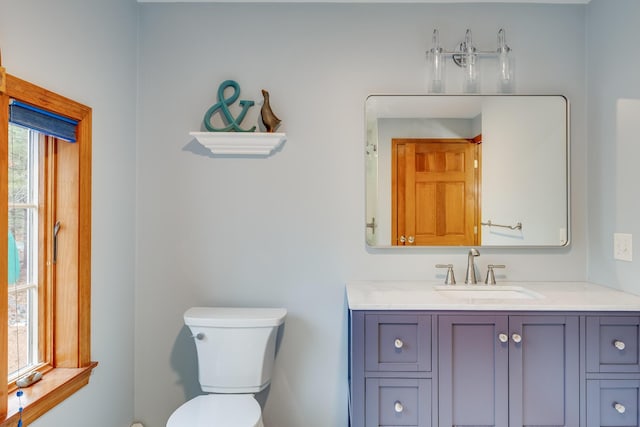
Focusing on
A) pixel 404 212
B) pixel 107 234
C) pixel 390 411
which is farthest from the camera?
pixel 404 212

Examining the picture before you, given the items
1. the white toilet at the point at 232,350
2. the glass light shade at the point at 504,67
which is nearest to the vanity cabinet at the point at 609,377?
the glass light shade at the point at 504,67

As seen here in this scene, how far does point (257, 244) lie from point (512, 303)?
4.07 ft

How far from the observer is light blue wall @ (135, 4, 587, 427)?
216 cm

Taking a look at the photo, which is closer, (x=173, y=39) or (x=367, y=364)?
(x=367, y=364)

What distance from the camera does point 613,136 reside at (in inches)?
77.3

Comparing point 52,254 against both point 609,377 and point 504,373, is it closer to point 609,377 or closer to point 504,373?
point 504,373

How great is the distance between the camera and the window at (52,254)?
151 centimetres

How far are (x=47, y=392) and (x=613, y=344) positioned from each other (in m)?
2.16

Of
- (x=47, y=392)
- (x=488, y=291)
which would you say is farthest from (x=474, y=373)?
(x=47, y=392)

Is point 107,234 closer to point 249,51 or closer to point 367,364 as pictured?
point 249,51

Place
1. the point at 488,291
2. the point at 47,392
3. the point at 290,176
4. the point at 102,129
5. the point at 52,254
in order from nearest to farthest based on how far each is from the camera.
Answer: the point at 47,392
the point at 52,254
the point at 102,129
the point at 488,291
the point at 290,176

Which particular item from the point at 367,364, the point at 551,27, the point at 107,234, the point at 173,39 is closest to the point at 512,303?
the point at 367,364

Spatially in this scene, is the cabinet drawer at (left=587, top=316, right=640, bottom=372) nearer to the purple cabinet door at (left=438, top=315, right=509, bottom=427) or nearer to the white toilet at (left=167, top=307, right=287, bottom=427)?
the purple cabinet door at (left=438, top=315, right=509, bottom=427)

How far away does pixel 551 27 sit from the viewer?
216 centimetres
